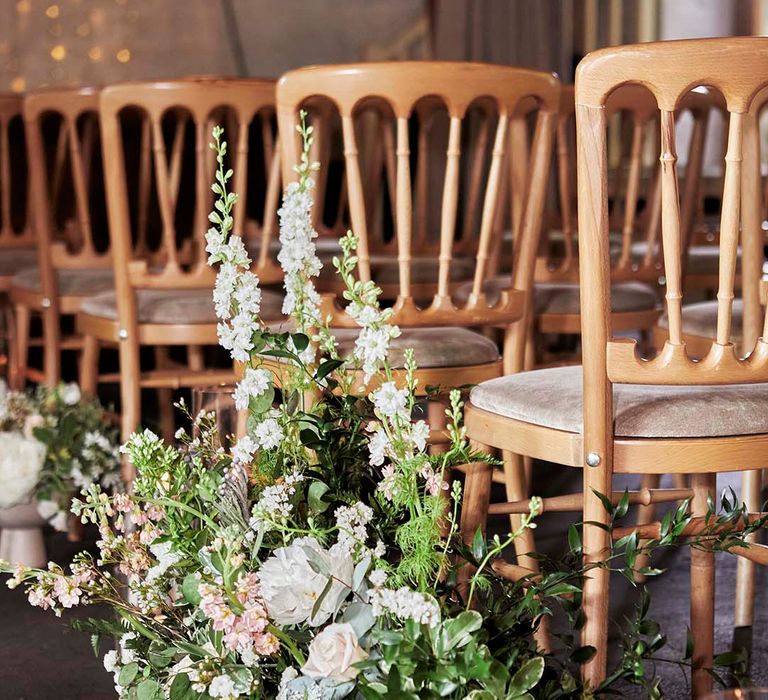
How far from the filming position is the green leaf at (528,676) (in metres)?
1.14

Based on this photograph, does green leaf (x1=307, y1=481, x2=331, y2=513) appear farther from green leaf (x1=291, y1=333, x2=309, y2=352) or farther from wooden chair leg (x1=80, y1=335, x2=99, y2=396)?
wooden chair leg (x1=80, y1=335, x2=99, y2=396)

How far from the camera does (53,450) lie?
2.45m

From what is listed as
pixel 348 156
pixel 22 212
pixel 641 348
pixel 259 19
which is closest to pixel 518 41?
pixel 259 19

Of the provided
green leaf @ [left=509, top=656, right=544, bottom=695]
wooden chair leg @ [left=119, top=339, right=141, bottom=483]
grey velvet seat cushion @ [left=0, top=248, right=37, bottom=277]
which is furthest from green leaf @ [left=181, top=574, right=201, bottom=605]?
grey velvet seat cushion @ [left=0, top=248, right=37, bottom=277]

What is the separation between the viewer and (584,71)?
136cm

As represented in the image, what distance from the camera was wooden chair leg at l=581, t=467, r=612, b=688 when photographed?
4.70 feet

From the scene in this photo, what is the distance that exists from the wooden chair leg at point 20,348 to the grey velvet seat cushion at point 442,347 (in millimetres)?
1656

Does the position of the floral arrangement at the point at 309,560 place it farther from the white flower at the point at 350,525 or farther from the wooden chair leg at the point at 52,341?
the wooden chair leg at the point at 52,341

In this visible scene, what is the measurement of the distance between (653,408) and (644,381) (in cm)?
7

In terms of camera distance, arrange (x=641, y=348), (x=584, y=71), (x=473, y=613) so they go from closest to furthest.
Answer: (x=473, y=613) < (x=584, y=71) < (x=641, y=348)

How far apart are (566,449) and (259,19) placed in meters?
6.01

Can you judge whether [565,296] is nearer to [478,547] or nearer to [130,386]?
[130,386]

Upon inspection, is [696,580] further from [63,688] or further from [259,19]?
[259,19]

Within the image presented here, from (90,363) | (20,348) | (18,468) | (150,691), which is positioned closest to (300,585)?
(150,691)
